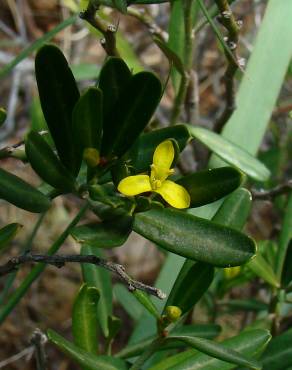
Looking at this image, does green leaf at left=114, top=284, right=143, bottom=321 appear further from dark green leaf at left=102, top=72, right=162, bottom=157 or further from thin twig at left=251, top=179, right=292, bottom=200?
dark green leaf at left=102, top=72, right=162, bottom=157

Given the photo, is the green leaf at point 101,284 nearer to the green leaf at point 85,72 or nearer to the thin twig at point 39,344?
the thin twig at point 39,344

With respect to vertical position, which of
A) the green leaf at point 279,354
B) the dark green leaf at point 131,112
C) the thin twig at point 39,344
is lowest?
the green leaf at point 279,354

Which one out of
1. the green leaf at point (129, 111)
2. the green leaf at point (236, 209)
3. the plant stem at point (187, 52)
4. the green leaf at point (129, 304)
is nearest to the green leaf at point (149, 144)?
the green leaf at point (129, 111)

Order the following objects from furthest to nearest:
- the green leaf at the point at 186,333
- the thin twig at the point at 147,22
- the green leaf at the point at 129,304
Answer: the green leaf at the point at 129,304, the thin twig at the point at 147,22, the green leaf at the point at 186,333

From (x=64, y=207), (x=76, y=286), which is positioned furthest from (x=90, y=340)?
(x=64, y=207)

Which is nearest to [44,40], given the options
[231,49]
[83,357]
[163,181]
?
[231,49]

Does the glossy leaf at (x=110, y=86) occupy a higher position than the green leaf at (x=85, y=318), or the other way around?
the glossy leaf at (x=110, y=86)

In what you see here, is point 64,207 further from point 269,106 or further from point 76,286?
point 269,106
